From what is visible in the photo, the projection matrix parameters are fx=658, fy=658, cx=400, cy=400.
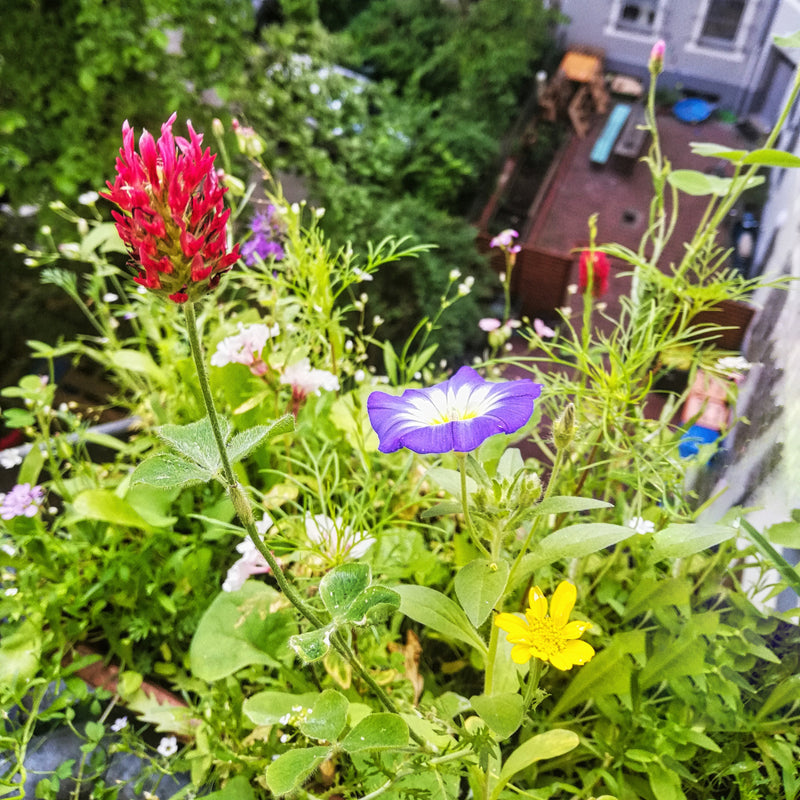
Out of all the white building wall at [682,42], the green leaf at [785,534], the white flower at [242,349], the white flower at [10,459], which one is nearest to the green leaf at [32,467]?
the white flower at [10,459]

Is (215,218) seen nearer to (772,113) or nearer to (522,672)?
(522,672)

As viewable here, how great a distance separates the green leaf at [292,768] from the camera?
399 millimetres

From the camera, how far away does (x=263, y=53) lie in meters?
2.08

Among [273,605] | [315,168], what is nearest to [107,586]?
[273,605]

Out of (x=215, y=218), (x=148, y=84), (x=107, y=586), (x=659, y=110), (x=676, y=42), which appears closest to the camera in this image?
(x=215, y=218)

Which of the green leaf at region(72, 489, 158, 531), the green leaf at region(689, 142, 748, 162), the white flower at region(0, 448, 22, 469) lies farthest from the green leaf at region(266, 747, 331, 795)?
the green leaf at region(689, 142, 748, 162)

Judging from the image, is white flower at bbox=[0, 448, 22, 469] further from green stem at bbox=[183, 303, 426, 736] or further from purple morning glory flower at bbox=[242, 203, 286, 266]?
green stem at bbox=[183, 303, 426, 736]

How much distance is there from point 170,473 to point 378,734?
0.21m

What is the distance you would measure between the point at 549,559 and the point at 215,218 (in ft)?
1.02

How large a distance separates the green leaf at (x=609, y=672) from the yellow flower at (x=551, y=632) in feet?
0.51

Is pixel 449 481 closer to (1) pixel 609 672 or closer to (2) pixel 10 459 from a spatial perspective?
(1) pixel 609 672

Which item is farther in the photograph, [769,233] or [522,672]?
[769,233]

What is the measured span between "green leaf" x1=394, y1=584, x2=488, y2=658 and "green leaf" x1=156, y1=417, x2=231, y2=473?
18 cm

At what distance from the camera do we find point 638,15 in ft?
7.34
